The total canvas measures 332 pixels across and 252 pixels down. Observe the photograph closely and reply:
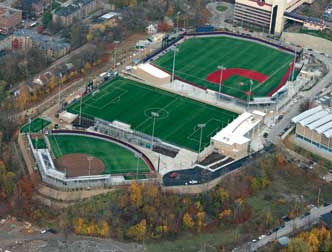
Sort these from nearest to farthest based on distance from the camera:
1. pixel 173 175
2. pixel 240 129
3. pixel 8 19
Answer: pixel 173 175
pixel 240 129
pixel 8 19

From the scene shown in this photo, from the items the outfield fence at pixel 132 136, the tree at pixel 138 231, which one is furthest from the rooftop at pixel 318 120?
the tree at pixel 138 231

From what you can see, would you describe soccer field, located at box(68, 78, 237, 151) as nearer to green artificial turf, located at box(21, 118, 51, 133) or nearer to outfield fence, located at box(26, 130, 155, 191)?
green artificial turf, located at box(21, 118, 51, 133)

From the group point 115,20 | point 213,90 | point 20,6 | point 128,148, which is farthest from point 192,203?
point 20,6

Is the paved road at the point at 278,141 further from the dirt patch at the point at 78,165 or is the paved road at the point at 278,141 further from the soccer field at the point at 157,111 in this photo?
the dirt patch at the point at 78,165

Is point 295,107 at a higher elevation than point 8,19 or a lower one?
higher

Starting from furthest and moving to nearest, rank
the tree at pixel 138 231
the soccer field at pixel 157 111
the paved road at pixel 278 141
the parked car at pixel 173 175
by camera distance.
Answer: the soccer field at pixel 157 111 < the parked car at pixel 173 175 < the paved road at pixel 278 141 < the tree at pixel 138 231

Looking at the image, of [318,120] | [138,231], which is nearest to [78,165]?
[138,231]

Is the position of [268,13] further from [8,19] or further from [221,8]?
[8,19]
